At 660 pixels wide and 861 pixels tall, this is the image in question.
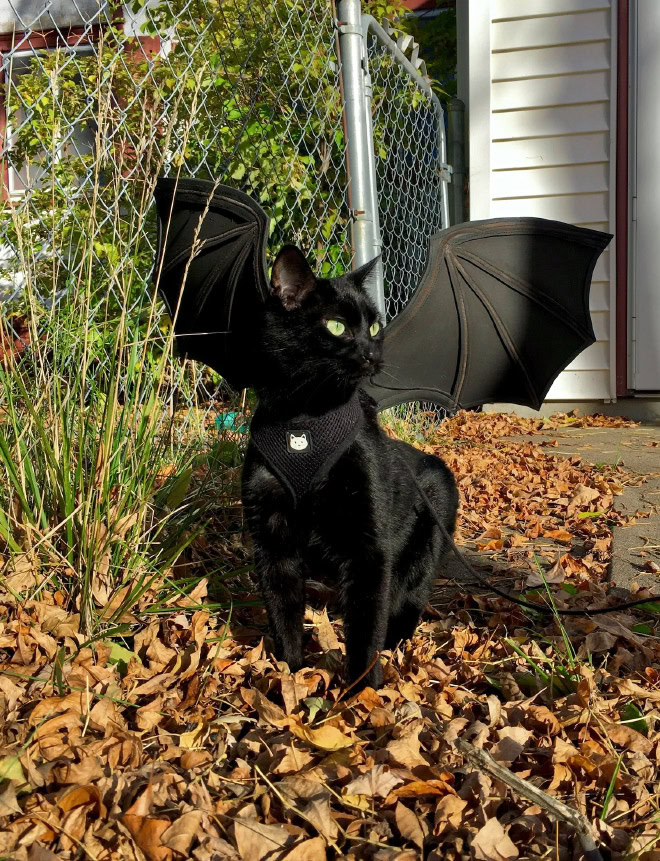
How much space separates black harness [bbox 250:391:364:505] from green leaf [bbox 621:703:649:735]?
89 centimetres

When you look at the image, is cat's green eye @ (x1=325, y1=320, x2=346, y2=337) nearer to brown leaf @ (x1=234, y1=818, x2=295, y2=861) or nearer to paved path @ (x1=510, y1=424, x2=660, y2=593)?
brown leaf @ (x1=234, y1=818, x2=295, y2=861)

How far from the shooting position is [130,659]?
1912 mm

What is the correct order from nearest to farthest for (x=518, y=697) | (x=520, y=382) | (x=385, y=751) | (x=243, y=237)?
(x=385, y=751) → (x=518, y=697) → (x=243, y=237) → (x=520, y=382)

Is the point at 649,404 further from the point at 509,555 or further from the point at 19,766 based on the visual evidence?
the point at 19,766

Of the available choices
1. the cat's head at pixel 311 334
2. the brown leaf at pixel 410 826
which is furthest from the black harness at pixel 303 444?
the brown leaf at pixel 410 826

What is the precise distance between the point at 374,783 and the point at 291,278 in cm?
124

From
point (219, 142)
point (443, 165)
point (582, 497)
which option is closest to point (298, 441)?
point (582, 497)

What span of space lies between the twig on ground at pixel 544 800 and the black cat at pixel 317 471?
58cm

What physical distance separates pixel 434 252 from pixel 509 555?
1.20 metres

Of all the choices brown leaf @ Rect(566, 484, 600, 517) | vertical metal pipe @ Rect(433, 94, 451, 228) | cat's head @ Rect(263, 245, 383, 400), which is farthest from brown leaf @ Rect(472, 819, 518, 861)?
vertical metal pipe @ Rect(433, 94, 451, 228)

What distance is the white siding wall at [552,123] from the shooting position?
6098mm

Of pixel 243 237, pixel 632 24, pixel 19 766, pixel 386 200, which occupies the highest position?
pixel 632 24

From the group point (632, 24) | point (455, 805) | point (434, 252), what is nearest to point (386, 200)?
point (632, 24)

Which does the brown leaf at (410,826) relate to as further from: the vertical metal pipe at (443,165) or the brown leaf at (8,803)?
the vertical metal pipe at (443,165)
